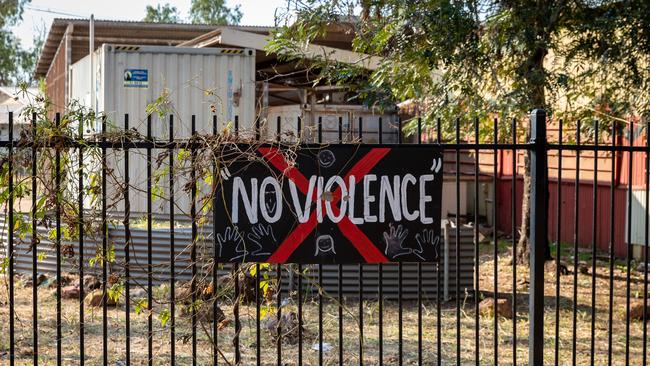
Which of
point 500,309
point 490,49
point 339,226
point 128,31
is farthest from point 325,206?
point 128,31

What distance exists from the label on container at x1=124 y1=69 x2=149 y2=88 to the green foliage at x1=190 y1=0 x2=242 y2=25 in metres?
68.2

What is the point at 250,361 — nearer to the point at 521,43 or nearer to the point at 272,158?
the point at 272,158

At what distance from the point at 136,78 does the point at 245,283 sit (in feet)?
20.2

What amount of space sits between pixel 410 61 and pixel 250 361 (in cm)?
481

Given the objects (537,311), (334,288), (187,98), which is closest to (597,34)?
(334,288)

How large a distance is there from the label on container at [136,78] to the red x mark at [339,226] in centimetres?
724

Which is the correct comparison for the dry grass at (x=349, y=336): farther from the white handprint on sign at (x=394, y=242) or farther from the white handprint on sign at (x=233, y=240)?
the white handprint on sign at (x=394, y=242)

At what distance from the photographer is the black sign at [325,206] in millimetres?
5121

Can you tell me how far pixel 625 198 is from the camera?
14859mm

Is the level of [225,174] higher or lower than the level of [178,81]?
lower

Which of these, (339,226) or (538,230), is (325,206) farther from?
(538,230)

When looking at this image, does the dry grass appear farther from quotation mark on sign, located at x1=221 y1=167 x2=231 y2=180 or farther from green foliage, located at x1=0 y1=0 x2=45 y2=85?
green foliage, located at x1=0 y1=0 x2=45 y2=85

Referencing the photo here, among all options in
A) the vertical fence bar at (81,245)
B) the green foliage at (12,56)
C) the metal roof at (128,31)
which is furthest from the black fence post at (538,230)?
the green foliage at (12,56)

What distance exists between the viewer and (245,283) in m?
6.49
